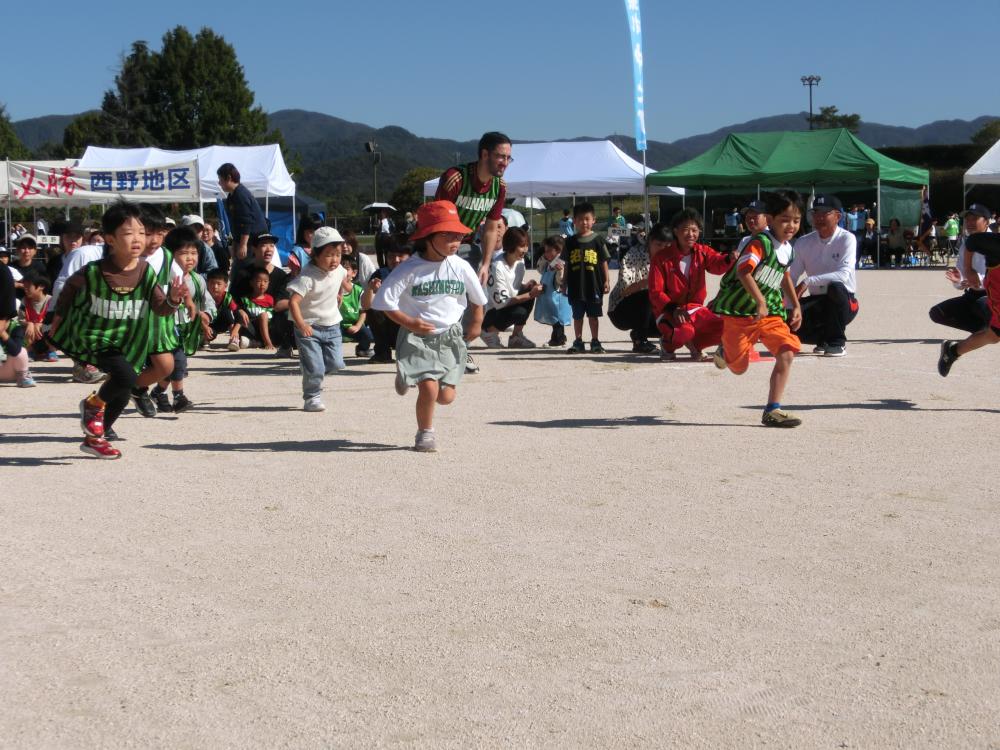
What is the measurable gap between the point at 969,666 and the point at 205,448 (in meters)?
5.09

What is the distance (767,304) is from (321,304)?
3.46 m

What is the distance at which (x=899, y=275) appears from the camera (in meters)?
28.7

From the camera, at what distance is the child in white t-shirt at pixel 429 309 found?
7.08 metres

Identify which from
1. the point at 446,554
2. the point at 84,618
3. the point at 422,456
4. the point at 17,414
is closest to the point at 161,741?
the point at 84,618

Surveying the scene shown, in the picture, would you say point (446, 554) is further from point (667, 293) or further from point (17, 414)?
point (667, 293)

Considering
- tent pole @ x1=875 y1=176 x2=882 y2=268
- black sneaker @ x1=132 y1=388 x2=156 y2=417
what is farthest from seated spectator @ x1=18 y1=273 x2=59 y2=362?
tent pole @ x1=875 y1=176 x2=882 y2=268

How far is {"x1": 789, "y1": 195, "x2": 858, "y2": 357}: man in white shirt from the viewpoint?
12.1 m

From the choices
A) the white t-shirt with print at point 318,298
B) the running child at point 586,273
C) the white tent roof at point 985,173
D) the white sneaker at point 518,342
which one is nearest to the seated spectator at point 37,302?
the white t-shirt with print at point 318,298

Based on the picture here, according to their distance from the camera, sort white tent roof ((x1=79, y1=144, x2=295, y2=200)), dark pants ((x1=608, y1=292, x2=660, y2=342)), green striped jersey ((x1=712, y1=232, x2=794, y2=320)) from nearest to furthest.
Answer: green striped jersey ((x1=712, y1=232, x2=794, y2=320)) → dark pants ((x1=608, y1=292, x2=660, y2=342)) → white tent roof ((x1=79, y1=144, x2=295, y2=200))

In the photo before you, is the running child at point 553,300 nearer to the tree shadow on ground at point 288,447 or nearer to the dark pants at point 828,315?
the dark pants at point 828,315

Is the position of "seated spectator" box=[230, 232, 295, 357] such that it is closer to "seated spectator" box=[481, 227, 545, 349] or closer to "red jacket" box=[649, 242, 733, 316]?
"seated spectator" box=[481, 227, 545, 349]

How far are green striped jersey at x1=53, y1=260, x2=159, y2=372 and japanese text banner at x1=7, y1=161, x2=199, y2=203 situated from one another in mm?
13682

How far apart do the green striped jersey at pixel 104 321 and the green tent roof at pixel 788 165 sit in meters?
23.1

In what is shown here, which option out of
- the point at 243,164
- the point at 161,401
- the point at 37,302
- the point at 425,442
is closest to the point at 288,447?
the point at 425,442
